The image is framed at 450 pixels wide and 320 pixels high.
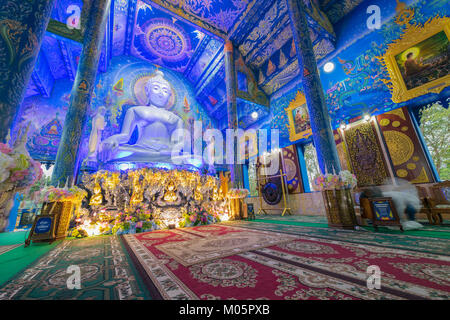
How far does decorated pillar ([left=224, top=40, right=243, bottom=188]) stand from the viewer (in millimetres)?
7227

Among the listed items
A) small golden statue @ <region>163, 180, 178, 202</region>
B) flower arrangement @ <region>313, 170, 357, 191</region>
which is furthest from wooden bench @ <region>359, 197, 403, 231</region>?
small golden statue @ <region>163, 180, 178, 202</region>

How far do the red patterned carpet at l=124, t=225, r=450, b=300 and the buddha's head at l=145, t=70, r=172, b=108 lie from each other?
9.03m

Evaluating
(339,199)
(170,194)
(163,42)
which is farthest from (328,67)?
(163,42)

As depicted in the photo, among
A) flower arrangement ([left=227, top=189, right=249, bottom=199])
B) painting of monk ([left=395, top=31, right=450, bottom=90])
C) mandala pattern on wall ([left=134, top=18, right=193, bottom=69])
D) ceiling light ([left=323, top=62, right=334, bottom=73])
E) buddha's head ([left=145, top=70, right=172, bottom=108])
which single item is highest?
mandala pattern on wall ([left=134, top=18, right=193, bottom=69])

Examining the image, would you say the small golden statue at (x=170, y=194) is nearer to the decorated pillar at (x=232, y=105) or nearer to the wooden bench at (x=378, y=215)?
the decorated pillar at (x=232, y=105)

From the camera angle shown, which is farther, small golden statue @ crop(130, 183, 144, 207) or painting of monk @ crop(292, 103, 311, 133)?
painting of monk @ crop(292, 103, 311, 133)

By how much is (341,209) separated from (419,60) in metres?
5.58

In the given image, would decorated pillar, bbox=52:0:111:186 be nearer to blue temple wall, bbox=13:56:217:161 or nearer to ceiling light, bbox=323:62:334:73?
blue temple wall, bbox=13:56:217:161

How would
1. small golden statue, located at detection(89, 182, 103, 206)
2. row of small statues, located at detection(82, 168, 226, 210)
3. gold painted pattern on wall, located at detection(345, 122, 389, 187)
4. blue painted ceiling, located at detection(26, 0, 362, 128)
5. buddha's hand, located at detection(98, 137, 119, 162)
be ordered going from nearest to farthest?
1. small golden statue, located at detection(89, 182, 103, 206)
2. row of small statues, located at detection(82, 168, 226, 210)
3. gold painted pattern on wall, located at detection(345, 122, 389, 187)
4. buddha's hand, located at detection(98, 137, 119, 162)
5. blue painted ceiling, located at detection(26, 0, 362, 128)

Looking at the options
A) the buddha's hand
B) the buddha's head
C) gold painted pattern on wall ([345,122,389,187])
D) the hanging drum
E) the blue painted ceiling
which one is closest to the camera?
gold painted pattern on wall ([345,122,389,187])

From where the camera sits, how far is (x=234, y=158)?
24.2 ft

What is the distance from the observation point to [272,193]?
8898mm
